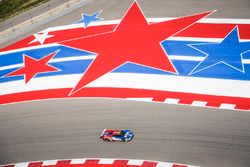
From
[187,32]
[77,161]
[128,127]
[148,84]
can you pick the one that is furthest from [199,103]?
[77,161]

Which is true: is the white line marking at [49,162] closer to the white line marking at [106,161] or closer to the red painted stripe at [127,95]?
the white line marking at [106,161]

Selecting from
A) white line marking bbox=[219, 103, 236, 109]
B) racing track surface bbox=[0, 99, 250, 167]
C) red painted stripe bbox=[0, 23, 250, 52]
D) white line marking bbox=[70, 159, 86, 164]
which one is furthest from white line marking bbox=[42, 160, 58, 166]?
red painted stripe bbox=[0, 23, 250, 52]

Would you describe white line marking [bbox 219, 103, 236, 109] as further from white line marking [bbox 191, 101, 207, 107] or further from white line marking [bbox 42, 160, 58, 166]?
white line marking [bbox 42, 160, 58, 166]

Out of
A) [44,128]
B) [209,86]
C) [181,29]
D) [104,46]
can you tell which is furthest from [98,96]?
[181,29]

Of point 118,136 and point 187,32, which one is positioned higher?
point 187,32

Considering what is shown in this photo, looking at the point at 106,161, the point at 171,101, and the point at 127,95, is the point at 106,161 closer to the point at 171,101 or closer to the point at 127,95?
the point at 127,95

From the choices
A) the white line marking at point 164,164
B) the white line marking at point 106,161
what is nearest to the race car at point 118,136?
the white line marking at point 106,161
